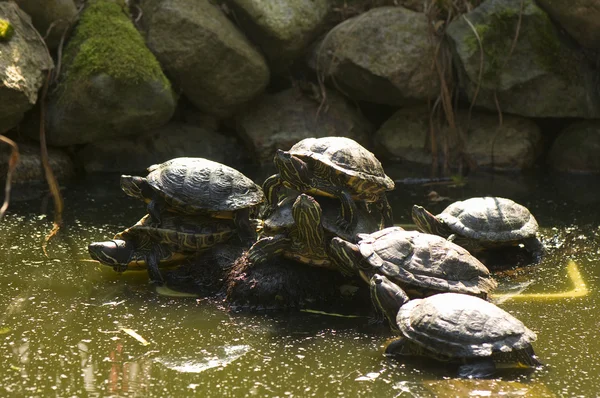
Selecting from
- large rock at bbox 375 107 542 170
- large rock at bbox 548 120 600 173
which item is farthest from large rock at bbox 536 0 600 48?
large rock at bbox 375 107 542 170

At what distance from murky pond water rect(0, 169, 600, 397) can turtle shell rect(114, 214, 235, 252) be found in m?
0.32

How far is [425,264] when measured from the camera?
413cm

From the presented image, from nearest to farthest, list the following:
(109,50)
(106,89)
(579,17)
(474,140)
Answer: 1. (106,89)
2. (109,50)
3. (579,17)
4. (474,140)

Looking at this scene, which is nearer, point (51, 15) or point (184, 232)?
point (184, 232)

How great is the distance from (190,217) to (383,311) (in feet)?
5.57

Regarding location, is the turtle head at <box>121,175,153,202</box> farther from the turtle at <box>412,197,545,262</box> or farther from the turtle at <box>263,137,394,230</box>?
the turtle at <box>412,197,545,262</box>

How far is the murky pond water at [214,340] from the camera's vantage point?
3346 millimetres

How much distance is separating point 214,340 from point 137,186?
1581 millimetres

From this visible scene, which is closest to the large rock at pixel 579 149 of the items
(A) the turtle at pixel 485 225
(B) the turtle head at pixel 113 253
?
(A) the turtle at pixel 485 225

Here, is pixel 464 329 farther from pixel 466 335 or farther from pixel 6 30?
pixel 6 30

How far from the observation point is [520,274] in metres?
5.16

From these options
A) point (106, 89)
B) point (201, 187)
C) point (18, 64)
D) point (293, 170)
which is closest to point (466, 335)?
Answer: point (293, 170)

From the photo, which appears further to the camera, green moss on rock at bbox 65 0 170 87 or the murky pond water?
green moss on rock at bbox 65 0 170 87

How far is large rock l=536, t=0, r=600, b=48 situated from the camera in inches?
321
